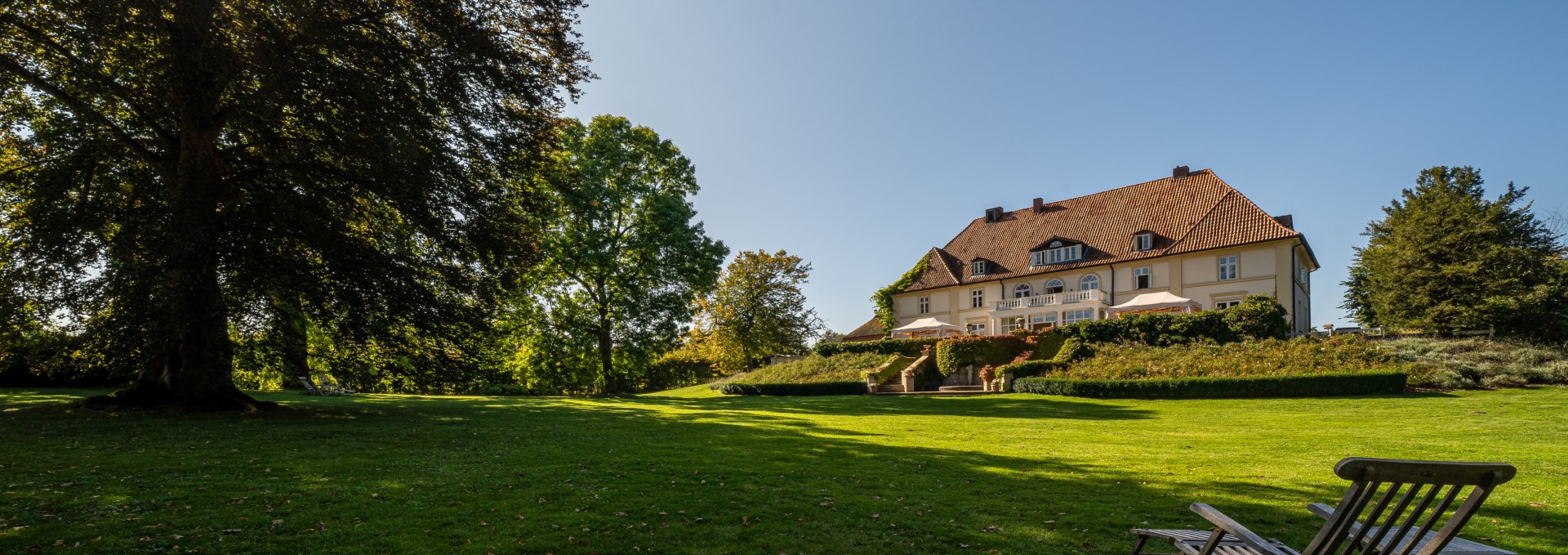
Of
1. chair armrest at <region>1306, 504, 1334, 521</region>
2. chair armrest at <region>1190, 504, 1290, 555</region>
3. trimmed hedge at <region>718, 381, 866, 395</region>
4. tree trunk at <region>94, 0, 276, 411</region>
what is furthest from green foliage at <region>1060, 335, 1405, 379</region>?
tree trunk at <region>94, 0, 276, 411</region>

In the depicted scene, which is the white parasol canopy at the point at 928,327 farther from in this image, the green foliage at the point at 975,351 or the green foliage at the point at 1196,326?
the green foliage at the point at 1196,326

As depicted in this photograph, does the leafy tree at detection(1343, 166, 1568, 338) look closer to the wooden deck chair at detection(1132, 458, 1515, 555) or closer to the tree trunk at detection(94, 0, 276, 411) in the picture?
the wooden deck chair at detection(1132, 458, 1515, 555)

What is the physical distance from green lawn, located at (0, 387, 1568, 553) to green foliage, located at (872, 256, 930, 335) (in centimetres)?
3085

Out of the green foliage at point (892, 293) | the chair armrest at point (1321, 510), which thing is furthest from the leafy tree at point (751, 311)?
the chair armrest at point (1321, 510)

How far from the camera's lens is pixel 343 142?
41.1ft

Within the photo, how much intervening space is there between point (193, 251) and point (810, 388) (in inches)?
842

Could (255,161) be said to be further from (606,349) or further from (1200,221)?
(1200,221)

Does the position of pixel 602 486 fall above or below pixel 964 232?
below

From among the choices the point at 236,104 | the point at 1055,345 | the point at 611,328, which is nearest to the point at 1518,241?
the point at 1055,345

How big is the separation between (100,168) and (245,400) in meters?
4.98

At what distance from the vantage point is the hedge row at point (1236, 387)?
19141 millimetres

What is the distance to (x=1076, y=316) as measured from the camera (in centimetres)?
3728

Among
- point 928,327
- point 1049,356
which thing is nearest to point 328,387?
point 928,327

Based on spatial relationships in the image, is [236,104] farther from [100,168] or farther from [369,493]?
[369,493]
